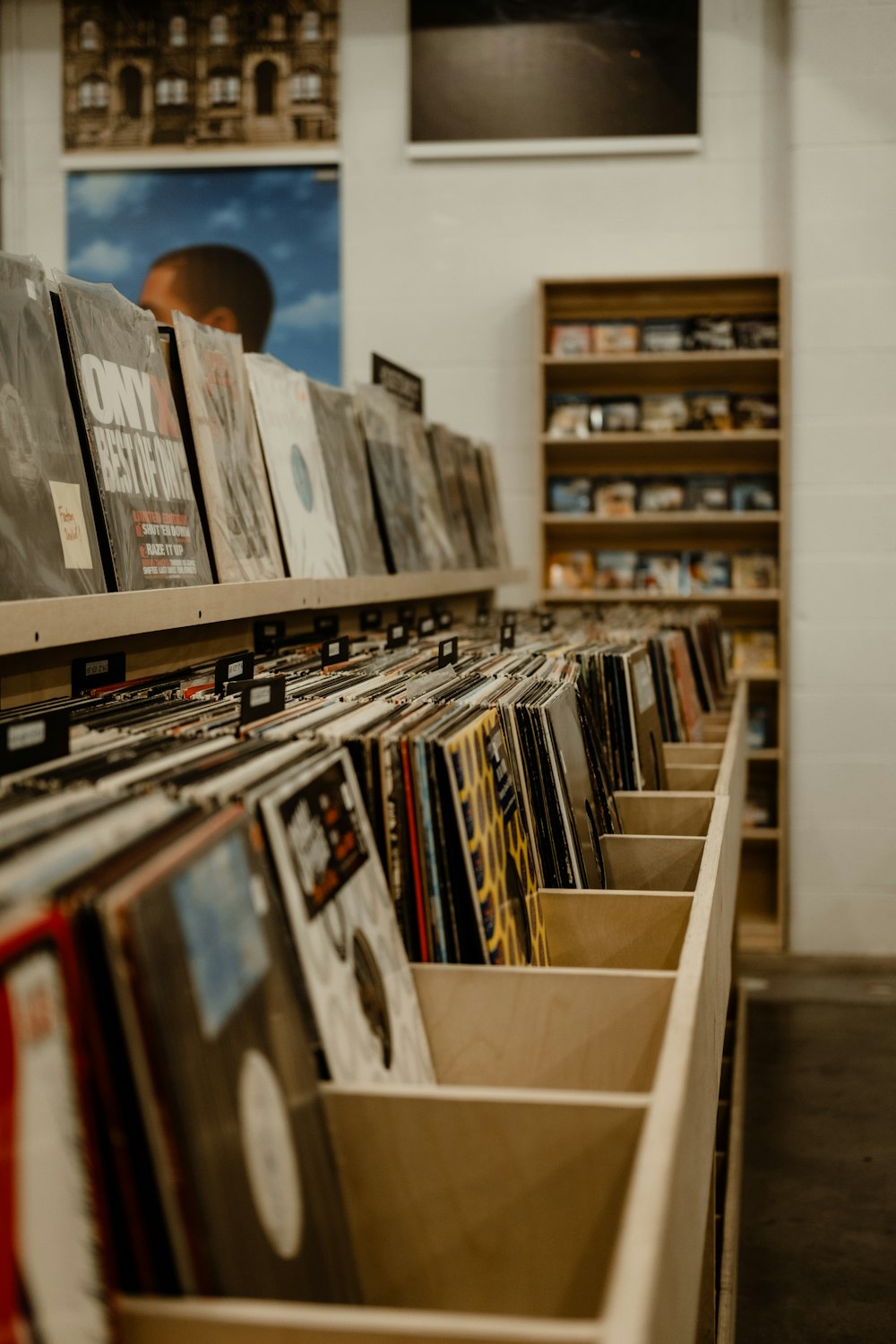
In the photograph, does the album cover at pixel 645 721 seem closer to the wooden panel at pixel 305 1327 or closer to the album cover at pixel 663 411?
the wooden panel at pixel 305 1327

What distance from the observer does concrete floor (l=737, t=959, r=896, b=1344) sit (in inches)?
97.5

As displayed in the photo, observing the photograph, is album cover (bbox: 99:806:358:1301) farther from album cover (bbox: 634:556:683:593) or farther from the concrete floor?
album cover (bbox: 634:556:683:593)

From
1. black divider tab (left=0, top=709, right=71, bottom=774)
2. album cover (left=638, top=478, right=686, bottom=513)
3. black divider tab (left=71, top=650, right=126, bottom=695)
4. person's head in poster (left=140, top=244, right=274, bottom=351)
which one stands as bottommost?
black divider tab (left=0, top=709, right=71, bottom=774)

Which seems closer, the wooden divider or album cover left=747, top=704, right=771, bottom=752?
the wooden divider

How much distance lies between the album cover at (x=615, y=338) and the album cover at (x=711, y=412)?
331 millimetres

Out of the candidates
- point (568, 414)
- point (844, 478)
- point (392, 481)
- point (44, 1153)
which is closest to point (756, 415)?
point (844, 478)

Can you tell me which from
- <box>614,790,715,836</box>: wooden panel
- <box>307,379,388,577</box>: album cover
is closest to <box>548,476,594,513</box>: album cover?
<box>307,379,388,577</box>: album cover

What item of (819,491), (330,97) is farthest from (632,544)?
(330,97)

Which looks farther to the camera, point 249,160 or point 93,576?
point 249,160

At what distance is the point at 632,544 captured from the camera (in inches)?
208

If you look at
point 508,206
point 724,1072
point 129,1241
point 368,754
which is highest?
point 508,206

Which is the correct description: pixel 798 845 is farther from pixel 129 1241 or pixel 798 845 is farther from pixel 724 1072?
pixel 129 1241

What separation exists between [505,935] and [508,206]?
4.64 metres

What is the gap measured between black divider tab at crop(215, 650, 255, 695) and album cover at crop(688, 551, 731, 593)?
12.1ft
